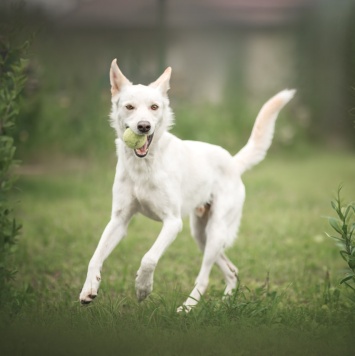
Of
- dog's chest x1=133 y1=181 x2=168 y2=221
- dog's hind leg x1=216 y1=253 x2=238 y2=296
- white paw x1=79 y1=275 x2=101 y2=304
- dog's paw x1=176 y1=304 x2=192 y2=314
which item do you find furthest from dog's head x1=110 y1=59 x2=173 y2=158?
dog's hind leg x1=216 y1=253 x2=238 y2=296

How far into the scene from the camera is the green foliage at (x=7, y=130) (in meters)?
4.22

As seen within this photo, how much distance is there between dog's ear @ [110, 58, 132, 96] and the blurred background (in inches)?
215

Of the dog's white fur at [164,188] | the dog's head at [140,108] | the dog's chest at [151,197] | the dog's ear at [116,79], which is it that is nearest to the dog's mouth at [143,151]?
the dog's head at [140,108]

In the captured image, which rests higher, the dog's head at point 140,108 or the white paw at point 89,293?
the dog's head at point 140,108

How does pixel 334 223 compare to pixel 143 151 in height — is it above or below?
below

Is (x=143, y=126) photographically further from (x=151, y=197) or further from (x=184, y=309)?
(x=184, y=309)

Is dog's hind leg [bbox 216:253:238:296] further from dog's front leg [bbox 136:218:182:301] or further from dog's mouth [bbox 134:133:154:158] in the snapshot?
dog's mouth [bbox 134:133:154:158]

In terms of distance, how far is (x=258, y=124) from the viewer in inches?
207

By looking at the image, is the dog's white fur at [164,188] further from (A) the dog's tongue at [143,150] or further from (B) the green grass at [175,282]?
(B) the green grass at [175,282]

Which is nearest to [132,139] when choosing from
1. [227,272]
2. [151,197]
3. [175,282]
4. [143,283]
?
[151,197]

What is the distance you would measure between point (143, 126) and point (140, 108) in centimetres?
18

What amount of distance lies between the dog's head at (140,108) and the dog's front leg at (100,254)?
1.65 feet

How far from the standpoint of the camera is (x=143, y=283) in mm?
4000

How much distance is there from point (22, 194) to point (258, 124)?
491 cm
